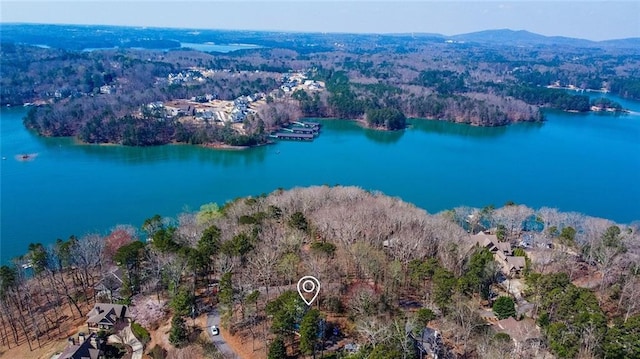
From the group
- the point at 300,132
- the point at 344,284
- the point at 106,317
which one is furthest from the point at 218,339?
the point at 300,132

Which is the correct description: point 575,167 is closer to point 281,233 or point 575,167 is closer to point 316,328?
point 281,233

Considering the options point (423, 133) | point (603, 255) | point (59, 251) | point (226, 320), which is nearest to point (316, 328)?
point (226, 320)

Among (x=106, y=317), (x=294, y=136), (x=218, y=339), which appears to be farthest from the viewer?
(x=294, y=136)

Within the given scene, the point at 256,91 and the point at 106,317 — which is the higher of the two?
the point at 256,91

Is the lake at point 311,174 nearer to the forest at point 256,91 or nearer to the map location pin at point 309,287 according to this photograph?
the forest at point 256,91

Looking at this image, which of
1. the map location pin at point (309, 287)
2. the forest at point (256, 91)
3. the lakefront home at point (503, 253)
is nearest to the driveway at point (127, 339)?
the map location pin at point (309, 287)

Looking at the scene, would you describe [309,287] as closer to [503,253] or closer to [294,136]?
[503,253]
